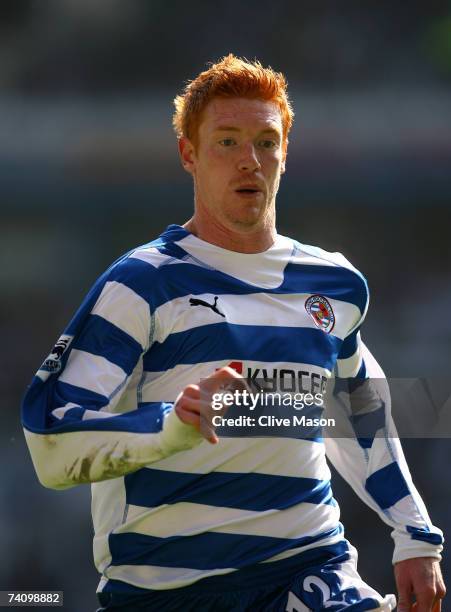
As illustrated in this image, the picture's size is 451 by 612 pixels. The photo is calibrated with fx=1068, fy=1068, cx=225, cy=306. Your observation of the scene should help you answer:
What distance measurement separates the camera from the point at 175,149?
206 inches

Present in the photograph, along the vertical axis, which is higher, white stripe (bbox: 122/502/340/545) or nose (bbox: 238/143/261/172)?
nose (bbox: 238/143/261/172)

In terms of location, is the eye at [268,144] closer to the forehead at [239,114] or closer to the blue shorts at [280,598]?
the forehead at [239,114]

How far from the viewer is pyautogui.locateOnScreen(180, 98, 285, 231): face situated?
2.44m

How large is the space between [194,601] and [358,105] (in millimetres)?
3625

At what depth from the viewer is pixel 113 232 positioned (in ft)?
16.4

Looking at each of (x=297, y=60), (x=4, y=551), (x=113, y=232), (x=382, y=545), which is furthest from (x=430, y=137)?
(x=4, y=551)

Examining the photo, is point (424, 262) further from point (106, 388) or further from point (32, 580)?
point (106, 388)

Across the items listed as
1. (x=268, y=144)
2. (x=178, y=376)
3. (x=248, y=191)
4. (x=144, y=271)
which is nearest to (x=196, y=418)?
(x=178, y=376)

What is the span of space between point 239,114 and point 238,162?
115mm

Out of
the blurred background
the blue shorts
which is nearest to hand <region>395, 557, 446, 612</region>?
the blue shorts

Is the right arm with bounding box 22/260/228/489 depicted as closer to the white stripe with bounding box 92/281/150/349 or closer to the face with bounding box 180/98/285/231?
the white stripe with bounding box 92/281/150/349

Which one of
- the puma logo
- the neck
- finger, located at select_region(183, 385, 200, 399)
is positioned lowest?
finger, located at select_region(183, 385, 200, 399)

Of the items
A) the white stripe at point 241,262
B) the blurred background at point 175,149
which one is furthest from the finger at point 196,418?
the blurred background at point 175,149

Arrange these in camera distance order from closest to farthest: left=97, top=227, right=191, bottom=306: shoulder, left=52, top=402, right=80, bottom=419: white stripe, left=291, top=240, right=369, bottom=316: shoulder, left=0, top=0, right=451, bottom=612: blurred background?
1. left=52, top=402, right=80, bottom=419: white stripe
2. left=97, top=227, right=191, bottom=306: shoulder
3. left=291, top=240, right=369, bottom=316: shoulder
4. left=0, top=0, right=451, bottom=612: blurred background
